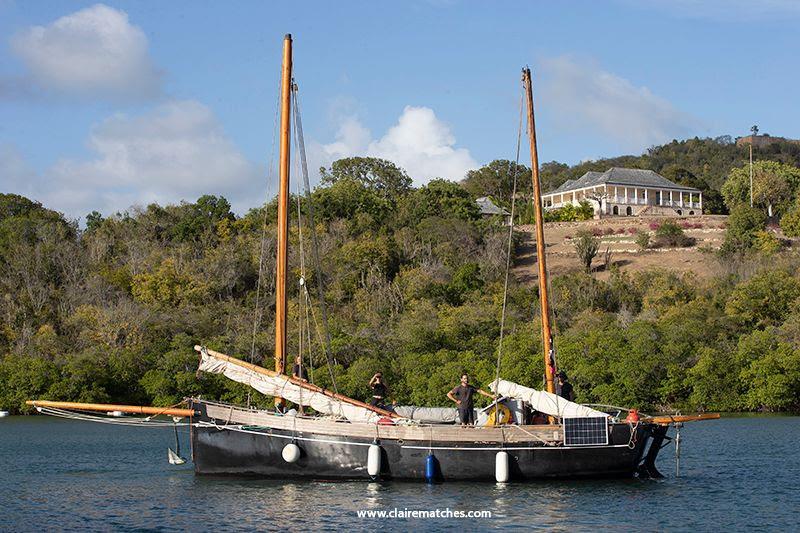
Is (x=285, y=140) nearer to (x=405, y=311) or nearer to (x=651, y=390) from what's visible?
(x=651, y=390)

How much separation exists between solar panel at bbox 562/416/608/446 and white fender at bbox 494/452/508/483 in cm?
177

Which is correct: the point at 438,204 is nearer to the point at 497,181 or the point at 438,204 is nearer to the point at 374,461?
the point at 497,181

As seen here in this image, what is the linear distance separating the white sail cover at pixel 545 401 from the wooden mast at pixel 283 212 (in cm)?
659

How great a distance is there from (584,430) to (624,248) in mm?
73410

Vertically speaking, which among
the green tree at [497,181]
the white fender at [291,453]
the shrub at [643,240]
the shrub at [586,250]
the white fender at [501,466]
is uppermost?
the green tree at [497,181]

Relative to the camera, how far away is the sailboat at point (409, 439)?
2867 cm

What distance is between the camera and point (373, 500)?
26.7 metres

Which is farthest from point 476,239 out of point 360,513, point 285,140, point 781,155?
point 781,155

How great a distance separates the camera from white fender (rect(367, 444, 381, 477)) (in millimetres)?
28719

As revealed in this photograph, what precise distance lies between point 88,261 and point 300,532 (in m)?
66.6

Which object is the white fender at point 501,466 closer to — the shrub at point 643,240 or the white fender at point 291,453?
the white fender at point 291,453

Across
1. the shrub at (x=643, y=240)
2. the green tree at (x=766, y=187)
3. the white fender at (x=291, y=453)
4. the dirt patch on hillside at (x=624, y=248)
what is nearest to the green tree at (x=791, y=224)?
the dirt patch on hillside at (x=624, y=248)

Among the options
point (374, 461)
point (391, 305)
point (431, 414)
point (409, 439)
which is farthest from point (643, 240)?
point (374, 461)

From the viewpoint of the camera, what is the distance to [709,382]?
59.1 meters
